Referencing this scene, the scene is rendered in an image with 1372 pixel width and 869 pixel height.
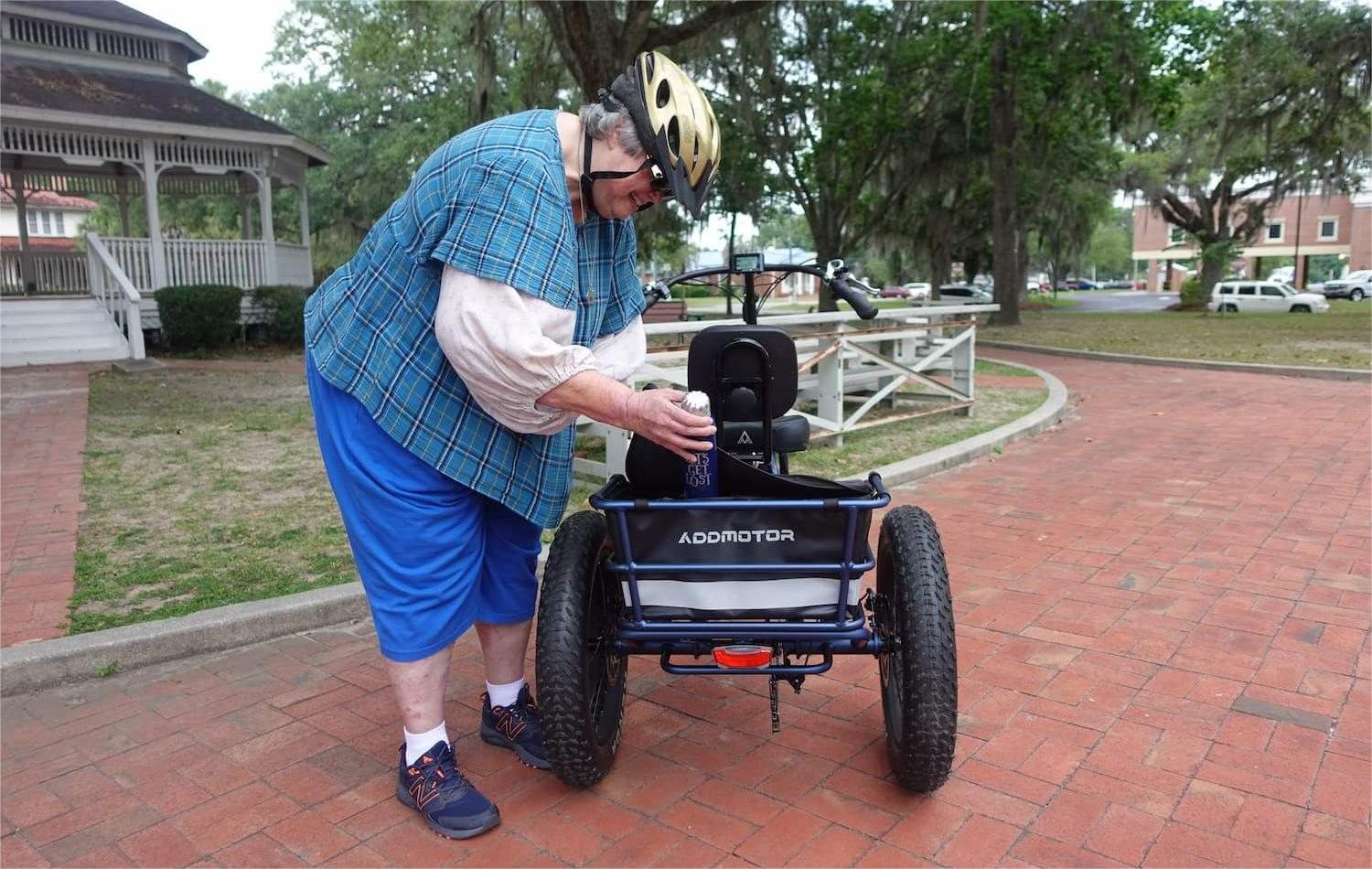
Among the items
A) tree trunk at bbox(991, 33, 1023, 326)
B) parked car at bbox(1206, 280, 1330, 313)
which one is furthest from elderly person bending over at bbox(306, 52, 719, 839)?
parked car at bbox(1206, 280, 1330, 313)

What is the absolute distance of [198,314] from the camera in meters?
14.2

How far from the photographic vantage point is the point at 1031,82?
18281mm

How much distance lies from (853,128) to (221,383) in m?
13.8

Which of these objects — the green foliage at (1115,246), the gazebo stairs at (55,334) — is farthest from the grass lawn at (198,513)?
the green foliage at (1115,246)

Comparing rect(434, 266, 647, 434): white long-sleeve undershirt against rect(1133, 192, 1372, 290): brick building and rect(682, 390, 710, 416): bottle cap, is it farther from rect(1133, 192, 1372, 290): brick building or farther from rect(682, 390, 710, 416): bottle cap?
rect(1133, 192, 1372, 290): brick building

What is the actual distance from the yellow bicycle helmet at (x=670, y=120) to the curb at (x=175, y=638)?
245cm

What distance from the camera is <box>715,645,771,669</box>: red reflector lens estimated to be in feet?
7.71

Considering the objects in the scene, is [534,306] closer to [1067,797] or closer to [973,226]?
[1067,797]

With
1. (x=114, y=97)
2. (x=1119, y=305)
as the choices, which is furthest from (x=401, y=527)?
(x=1119, y=305)

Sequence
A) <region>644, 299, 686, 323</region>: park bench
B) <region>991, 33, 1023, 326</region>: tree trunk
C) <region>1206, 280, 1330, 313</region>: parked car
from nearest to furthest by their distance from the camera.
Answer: <region>644, 299, 686, 323</region>: park bench < <region>991, 33, 1023, 326</region>: tree trunk < <region>1206, 280, 1330, 313</region>: parked car

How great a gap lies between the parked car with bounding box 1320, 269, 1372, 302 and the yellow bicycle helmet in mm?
50032

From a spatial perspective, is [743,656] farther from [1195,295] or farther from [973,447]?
[1195,295]

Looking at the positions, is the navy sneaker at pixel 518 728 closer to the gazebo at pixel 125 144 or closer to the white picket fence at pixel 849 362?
the white picket fence at pixel 849 362

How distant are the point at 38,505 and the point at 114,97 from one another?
1392cm
